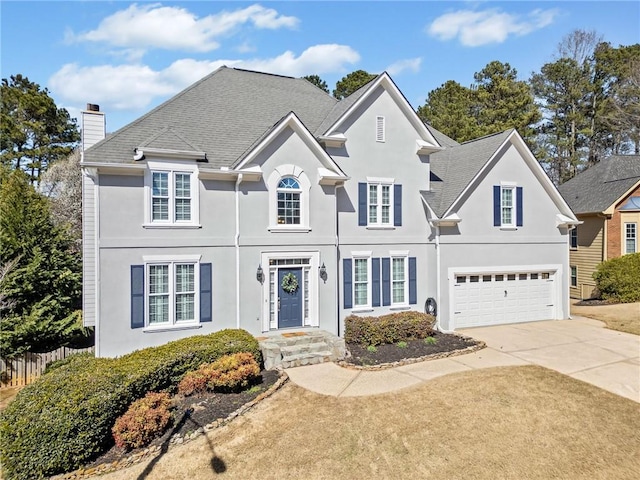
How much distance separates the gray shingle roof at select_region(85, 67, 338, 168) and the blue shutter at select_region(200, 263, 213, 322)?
355cm

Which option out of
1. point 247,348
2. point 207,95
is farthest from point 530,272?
point 207,95

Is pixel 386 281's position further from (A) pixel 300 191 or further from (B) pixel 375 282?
(A) pixel 300 191

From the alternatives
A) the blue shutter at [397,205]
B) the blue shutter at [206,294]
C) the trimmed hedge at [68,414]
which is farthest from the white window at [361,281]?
the trimmed hedge at [68,414]

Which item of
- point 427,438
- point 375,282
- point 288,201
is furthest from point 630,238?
point 427,438

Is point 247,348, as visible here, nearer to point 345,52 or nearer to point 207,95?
point 207,95

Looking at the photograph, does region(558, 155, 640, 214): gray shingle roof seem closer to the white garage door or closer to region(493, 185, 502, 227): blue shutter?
the white garage door

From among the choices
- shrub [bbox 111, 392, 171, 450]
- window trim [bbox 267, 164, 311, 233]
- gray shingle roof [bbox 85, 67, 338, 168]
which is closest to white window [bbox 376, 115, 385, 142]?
gray shingle roof [bbox 85, 67, 338, 168]

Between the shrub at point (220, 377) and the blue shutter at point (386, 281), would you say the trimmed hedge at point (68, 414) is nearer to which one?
the shrub at point (220, 377)

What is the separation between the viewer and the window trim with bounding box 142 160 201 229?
41.0 ft

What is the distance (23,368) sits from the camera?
13.0 metres


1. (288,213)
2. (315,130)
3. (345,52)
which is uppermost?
(345,52)

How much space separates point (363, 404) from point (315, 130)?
1099 centimetres

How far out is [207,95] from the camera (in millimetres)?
16062

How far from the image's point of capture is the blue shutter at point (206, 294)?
13094 millimetres
